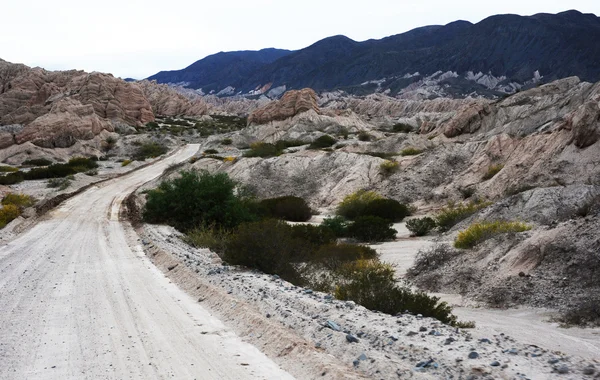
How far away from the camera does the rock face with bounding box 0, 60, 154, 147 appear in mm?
63875

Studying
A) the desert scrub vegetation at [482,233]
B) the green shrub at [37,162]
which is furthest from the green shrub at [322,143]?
the desert scrub vegetation at [482,233]

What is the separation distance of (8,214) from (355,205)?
1742 centimetres

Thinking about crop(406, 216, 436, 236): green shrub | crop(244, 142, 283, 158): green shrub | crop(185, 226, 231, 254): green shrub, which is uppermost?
crop(244, 142, 283, 158): green shrub

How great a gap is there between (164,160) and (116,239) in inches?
1591

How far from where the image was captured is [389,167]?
32.4m

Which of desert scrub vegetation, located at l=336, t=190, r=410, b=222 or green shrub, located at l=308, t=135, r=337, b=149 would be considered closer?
desert scrub vegetation, located at l=336, t=190, r=410, b=222

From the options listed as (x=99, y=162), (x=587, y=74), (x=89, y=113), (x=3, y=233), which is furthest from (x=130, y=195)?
(x=587, y=74)

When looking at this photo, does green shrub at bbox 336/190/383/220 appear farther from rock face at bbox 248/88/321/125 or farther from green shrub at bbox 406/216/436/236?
rock face at bbox 248/88/321/125

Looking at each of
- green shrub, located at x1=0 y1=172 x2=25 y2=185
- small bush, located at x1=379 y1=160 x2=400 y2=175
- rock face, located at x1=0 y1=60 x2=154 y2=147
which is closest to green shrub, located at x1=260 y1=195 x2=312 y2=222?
small bush, located at x1=379 y1=160 x2=400 y2=175

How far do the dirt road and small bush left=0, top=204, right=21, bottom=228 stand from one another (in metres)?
9.74

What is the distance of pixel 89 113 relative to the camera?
70.4 metres

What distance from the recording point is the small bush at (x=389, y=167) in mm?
32078

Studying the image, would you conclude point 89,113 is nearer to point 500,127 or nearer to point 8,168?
point 8,168

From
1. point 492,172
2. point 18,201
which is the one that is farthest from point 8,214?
point 492,172
